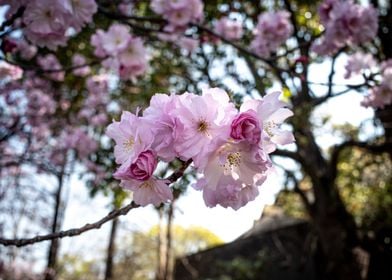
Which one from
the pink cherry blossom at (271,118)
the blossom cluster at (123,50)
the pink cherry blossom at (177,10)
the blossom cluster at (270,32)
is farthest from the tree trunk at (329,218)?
the pink cherry blossom at (271,118)

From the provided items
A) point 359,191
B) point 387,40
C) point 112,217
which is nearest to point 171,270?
point 359,191

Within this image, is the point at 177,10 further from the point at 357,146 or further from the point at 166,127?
the point at 357,146

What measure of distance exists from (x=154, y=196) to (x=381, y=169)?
8.06 meters

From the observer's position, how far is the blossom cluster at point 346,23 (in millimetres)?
3135

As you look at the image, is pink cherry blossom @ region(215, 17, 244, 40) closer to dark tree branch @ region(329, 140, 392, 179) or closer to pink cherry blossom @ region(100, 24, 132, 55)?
pink cherry blossom @ region(100, 24, 132, 55)

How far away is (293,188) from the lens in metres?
6.66

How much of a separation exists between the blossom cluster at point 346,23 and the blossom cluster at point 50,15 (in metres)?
1.88

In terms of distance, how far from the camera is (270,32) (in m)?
3.92

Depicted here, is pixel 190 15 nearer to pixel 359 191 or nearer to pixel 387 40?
pixel 387 40

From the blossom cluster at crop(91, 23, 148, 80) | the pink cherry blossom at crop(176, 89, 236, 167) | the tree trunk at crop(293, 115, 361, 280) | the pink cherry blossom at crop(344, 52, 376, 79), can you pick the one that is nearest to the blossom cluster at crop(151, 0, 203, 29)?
the blossom cluster at crop(91, 23, 148, 80)

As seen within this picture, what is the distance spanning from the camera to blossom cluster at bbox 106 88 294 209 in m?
1.04

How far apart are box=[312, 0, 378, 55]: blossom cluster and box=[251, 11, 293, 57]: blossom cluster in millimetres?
627

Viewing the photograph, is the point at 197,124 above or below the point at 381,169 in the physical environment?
below

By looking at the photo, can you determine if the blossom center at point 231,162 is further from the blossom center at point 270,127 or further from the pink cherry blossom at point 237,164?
the blossom center at point 270,127
